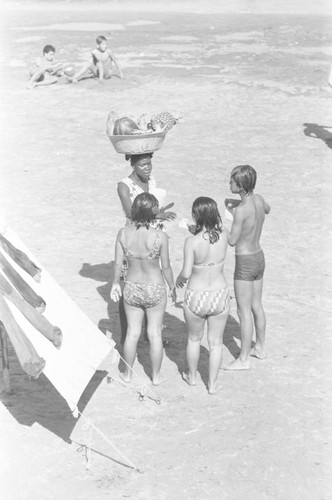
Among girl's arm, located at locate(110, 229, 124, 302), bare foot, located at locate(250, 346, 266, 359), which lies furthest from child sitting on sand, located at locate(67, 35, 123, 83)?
girl's arm, located at locate(110, 229, 124, 302)

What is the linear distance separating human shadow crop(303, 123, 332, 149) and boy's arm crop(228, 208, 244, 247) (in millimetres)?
7501

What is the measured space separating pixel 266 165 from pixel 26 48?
1065 cm

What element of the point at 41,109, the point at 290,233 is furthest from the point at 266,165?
the point at 41,109

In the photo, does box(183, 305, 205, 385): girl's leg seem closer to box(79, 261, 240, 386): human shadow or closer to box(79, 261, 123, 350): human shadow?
box(79, 261, 240, 386): human shadow

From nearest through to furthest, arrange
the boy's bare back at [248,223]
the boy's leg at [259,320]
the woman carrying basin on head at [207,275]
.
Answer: the woman carrying basin on head at [207,275], the boy's bare back at [248,223], the boy's leg at [259,320]

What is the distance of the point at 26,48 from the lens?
22641 millimetres

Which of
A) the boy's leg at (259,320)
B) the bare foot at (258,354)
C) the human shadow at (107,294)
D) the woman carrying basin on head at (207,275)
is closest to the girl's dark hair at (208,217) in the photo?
the woman carrying basin on head at (207,275)

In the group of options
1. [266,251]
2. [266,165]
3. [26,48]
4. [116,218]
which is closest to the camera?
[266,251]

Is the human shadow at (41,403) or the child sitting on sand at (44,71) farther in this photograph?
the child sitting on sand at (44,71)

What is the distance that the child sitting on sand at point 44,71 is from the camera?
1905 centimetres

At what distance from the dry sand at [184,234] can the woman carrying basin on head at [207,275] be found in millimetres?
537

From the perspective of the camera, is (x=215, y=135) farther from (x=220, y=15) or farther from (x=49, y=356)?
(x=220, y=15)

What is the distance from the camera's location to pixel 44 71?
19250 mm

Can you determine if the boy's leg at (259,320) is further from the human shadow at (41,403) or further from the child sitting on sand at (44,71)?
the child sitting on sand at (44,71)
